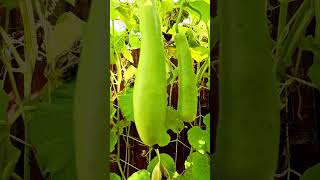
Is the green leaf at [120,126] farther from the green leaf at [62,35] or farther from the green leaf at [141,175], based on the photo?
the green leaf at [62,35]

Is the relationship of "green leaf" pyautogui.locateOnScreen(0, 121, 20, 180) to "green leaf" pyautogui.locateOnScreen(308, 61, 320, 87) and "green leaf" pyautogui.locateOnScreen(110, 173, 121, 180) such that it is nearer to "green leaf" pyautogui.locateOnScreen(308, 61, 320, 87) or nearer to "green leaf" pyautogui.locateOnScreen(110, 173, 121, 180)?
"green leaf" pyautogui.locateOnScreen(110, 173, 121, 180)

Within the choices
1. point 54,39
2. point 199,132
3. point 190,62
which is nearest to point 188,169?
point 199,132

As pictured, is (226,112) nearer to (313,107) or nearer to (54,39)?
(313,107)

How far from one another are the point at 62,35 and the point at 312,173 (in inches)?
17.3

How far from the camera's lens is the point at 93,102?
0.70m

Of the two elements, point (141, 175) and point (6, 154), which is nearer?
point (6, 154)

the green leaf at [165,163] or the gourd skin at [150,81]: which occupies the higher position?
the gourd skin at [150,81]

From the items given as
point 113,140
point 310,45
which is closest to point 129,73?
point 113,140

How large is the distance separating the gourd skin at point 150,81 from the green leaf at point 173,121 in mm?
15

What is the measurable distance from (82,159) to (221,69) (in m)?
0.26

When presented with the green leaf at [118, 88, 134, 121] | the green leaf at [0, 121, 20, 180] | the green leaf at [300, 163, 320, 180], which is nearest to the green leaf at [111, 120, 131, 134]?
the green leaf at [118, 88, 134, 121]

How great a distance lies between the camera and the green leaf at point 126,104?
862 millimetres

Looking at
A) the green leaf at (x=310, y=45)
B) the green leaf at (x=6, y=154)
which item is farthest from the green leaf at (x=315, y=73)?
the green leaf at (x=6, y=154)

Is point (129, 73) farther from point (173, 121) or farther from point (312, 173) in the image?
point (312, 173)
